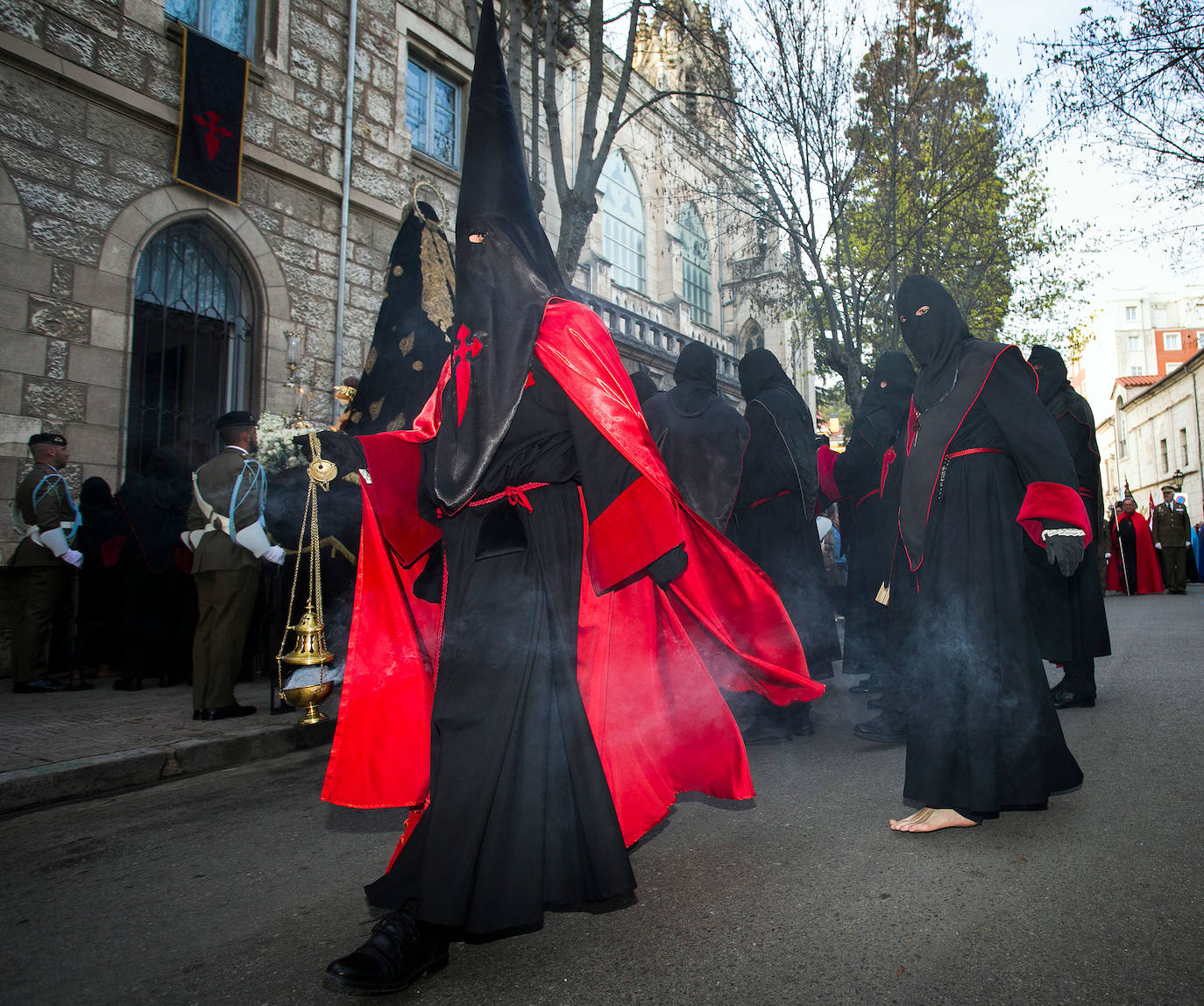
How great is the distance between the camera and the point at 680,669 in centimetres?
289

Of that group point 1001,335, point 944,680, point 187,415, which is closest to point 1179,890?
point 944,680

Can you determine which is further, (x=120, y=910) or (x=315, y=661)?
(x=315, y=661)

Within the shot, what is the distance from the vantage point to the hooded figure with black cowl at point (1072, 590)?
5012 mm

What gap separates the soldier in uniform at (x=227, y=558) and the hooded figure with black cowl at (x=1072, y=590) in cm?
492

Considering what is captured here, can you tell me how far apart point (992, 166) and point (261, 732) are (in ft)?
50.4

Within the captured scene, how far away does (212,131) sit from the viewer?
9375 mm

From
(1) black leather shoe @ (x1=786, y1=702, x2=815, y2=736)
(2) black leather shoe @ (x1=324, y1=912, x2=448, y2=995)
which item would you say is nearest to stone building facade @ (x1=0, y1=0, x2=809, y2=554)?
(1) black leather shoe @ (x1=786, y1=702, x2=815, y2=736)

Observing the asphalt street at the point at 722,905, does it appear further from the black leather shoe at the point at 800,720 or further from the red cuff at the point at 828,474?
the red cuff at the point at 828,474

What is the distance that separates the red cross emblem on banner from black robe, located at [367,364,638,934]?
17cm

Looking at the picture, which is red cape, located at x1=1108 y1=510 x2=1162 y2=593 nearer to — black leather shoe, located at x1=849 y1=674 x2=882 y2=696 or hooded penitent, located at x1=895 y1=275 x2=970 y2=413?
black leather shoe, located at x1=849 y1=674 x2=882 y2=696

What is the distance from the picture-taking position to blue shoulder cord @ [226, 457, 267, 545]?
19.0 feet

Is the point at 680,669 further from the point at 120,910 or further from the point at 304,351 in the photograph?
the point at 304,351

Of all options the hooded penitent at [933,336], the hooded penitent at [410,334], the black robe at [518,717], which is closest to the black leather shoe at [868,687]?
the hooded penitent at [933,336]

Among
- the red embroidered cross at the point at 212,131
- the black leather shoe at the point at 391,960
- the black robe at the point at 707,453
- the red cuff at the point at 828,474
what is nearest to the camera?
the black leather shoe at the point at 391,960
